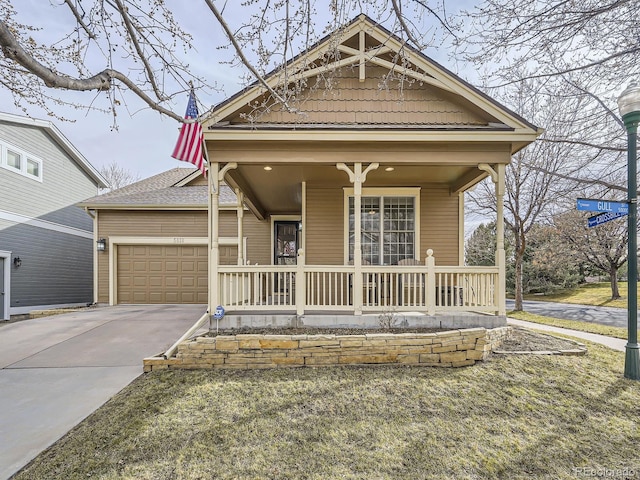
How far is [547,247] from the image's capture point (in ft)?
68.4

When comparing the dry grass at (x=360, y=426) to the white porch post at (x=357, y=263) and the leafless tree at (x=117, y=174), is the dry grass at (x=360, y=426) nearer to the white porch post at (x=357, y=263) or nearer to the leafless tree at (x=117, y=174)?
the white porch post at (x=357, y=263)

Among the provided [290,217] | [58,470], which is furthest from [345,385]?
[290,217]

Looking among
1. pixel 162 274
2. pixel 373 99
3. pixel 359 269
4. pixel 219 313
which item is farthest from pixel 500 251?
pixel 162 274

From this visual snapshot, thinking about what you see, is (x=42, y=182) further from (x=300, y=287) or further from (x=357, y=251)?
(x=357, y=251)

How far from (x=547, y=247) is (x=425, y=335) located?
67.5 ft

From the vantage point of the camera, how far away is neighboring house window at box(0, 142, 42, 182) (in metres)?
10.7

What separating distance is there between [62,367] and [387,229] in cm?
680

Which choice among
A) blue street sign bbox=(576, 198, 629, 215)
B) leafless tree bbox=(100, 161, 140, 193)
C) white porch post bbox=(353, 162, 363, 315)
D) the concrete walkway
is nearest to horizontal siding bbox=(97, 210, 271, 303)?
white porch post bbox=(353, 162, 363, 315)

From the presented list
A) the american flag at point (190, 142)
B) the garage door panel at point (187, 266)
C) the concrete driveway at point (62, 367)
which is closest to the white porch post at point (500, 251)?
the american flag at point (190, 142)

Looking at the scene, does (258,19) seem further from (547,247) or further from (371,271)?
(547,247)

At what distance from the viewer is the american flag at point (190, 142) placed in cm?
614

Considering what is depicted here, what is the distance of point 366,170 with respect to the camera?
6.03 meters

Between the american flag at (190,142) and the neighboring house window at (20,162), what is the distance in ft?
29.0

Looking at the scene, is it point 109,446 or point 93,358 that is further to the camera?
point 93,358
